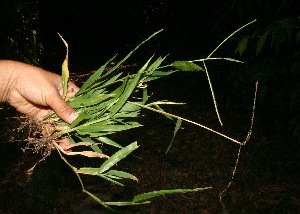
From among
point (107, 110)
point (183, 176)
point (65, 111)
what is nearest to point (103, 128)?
point (107, 110)

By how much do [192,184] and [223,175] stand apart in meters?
0.43

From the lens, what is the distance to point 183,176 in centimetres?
375

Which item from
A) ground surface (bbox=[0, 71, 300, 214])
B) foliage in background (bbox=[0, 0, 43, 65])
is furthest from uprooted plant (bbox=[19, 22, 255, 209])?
foliage in background (bbox=[0, 0, 43, 65])

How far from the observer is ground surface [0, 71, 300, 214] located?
3320 millimetres

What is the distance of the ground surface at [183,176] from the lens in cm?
332

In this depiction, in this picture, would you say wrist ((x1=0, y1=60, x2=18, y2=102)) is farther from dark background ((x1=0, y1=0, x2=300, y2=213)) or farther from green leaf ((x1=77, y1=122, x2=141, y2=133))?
dark background ((x1=0, y1=0, x2=300, y2=213))

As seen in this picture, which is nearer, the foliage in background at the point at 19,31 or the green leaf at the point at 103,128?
the green leaf at the point at 103,128

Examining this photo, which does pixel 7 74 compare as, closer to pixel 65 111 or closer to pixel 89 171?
pixel 65 111

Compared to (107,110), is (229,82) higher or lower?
lower

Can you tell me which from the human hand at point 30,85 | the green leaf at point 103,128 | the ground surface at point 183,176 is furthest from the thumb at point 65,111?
the ground surface at point 183,176

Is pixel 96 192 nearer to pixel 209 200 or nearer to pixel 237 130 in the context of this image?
pixel 209 200

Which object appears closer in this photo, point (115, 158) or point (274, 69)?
point (115, 158)

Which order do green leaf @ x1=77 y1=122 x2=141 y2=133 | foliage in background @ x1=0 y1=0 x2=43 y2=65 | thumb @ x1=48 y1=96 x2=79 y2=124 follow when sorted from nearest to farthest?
green leaf @ x1=77 y1=122 x2=141 y2=133 → thumb @ x1=48 y1=96 x2=79 y2=124 → foliage in background @ x1=0 y1=0 x2=43 y2=65

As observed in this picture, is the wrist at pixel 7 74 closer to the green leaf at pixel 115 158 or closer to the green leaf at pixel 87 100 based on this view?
the green leaf at pixel 87 100
